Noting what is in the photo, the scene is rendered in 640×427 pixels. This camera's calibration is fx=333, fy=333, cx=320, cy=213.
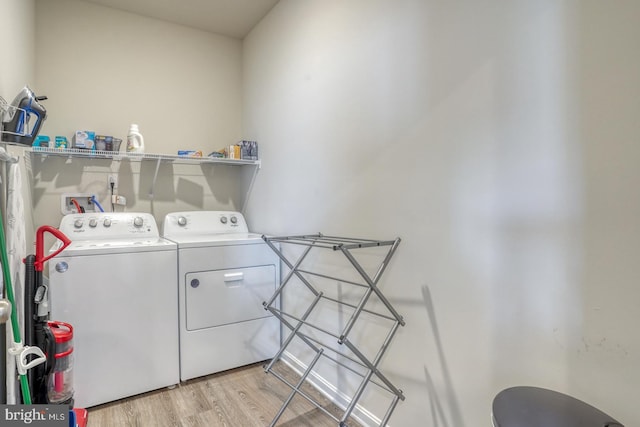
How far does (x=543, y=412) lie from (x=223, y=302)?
186 centimetres

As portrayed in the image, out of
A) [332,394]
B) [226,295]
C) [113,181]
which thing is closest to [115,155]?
[113,181]

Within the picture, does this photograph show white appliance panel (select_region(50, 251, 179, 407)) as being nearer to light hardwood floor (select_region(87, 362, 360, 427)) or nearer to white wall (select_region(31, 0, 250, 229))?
light hardwood floor (select_region(87, 362, 360, 427))

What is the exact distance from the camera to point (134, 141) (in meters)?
2.47

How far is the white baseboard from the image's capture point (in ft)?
5.46

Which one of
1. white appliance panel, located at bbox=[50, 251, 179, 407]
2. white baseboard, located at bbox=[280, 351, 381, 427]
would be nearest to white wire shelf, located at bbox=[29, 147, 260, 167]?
white appliance panel, located at bbox=[50, 251, 179, 407]

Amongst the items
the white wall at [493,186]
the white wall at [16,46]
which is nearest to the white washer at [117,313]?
the white wall at [16,46]

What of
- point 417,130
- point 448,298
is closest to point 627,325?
point 448,298

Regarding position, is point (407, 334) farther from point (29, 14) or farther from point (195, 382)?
point (29, 14)

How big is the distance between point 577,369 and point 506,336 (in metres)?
0.20

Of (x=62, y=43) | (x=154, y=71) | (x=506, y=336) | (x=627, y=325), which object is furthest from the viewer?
(x=154, y=71)

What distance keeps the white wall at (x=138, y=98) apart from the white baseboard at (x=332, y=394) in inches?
58.7

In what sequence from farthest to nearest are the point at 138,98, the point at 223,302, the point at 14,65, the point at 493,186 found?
the point at 138,98 < the point at 223,302 < the point at 14,65 < the point at 493,186

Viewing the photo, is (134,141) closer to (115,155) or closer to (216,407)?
(115,155)

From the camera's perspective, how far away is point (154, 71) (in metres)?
2.72
